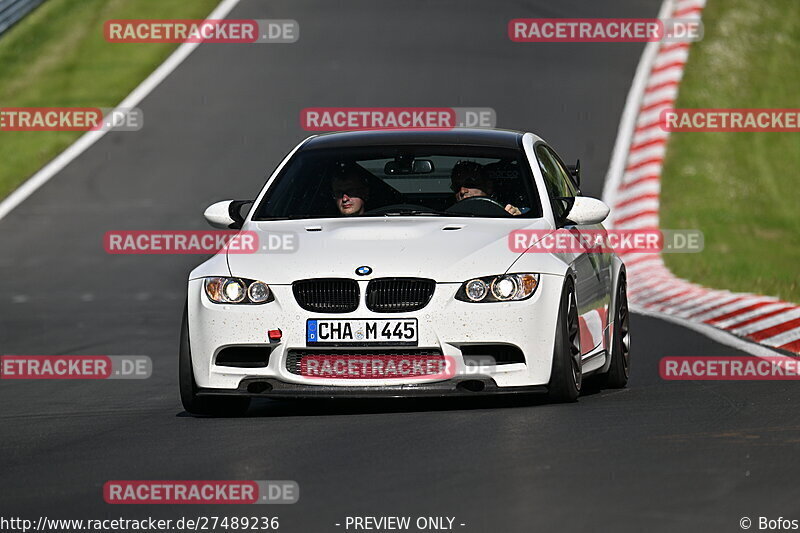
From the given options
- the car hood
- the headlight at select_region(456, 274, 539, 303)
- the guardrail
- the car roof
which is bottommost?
the headlight at select_region(456, 274, 539, 303)

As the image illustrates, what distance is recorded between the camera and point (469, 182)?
1011 cm

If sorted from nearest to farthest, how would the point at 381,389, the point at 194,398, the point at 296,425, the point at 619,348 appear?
the point at 296,425
the point at 381,389
the point at 194,398
the point at 619,348

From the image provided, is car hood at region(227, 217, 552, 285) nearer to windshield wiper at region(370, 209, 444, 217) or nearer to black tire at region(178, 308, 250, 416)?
windshield wiper at region(370, 209, 444, 217)

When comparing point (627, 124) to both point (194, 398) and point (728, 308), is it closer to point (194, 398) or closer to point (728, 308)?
point (728, 308)

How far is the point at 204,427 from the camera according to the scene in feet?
28.8

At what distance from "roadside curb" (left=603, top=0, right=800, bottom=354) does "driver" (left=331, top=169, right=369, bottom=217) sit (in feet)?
12.8

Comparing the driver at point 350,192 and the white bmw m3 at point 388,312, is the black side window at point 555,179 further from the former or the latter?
the driver at point 350,192

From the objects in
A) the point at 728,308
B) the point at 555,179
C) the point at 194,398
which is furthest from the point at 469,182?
the point at 728,308

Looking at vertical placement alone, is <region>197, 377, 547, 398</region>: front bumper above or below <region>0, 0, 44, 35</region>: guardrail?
below

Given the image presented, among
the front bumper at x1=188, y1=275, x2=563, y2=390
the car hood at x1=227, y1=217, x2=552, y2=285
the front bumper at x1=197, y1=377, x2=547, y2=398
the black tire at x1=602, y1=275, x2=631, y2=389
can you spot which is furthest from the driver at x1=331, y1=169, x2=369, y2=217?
the black tire at x1=602, y1=275, x2=631, y2=389

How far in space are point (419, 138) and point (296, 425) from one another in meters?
2.41

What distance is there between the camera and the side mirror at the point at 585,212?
9734mm

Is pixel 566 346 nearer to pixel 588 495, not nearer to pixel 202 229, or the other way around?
pixel 588 495

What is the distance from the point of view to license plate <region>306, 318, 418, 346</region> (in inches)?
344
